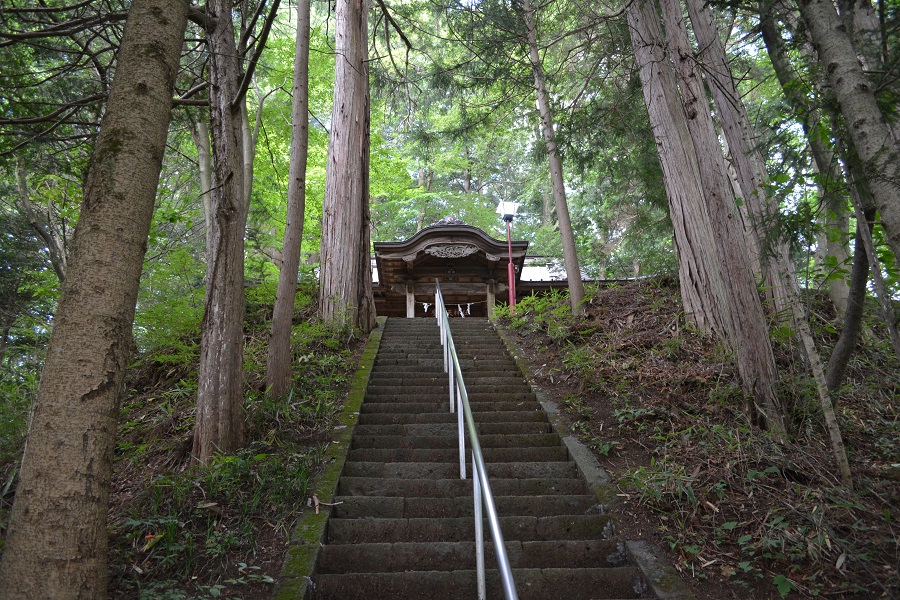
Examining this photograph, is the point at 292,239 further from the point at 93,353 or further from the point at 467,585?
the point at 467,585

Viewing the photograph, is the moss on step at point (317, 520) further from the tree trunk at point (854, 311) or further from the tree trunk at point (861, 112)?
the tree trunk at point (854, 311)

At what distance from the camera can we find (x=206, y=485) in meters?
3.96

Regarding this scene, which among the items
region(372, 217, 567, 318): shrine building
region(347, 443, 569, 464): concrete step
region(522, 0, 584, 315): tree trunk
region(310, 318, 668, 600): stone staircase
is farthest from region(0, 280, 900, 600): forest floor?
region(372, 217, 567, 318): shrine building

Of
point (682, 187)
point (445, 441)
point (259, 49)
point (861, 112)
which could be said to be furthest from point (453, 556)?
point (682, 187)

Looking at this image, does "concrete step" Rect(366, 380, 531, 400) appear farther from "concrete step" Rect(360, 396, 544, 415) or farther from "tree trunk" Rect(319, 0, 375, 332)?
"tree trunk" Rect(319, 0, 375, 332)

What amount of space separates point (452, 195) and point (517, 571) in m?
18.7

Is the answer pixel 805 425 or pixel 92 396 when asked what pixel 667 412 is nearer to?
pixel 805 425

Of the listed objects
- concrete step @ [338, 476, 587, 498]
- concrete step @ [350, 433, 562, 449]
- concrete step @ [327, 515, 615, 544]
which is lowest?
concrete step @ [327, 515, 615, 544]

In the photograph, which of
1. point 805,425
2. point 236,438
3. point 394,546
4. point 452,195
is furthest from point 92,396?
point 452,195

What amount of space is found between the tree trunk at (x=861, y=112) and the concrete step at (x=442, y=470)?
316cm

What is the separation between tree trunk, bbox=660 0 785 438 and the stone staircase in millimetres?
1922

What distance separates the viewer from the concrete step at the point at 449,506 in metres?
4.09

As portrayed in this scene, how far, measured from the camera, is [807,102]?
3.63 metres

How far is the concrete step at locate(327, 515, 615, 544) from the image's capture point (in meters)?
3.79
